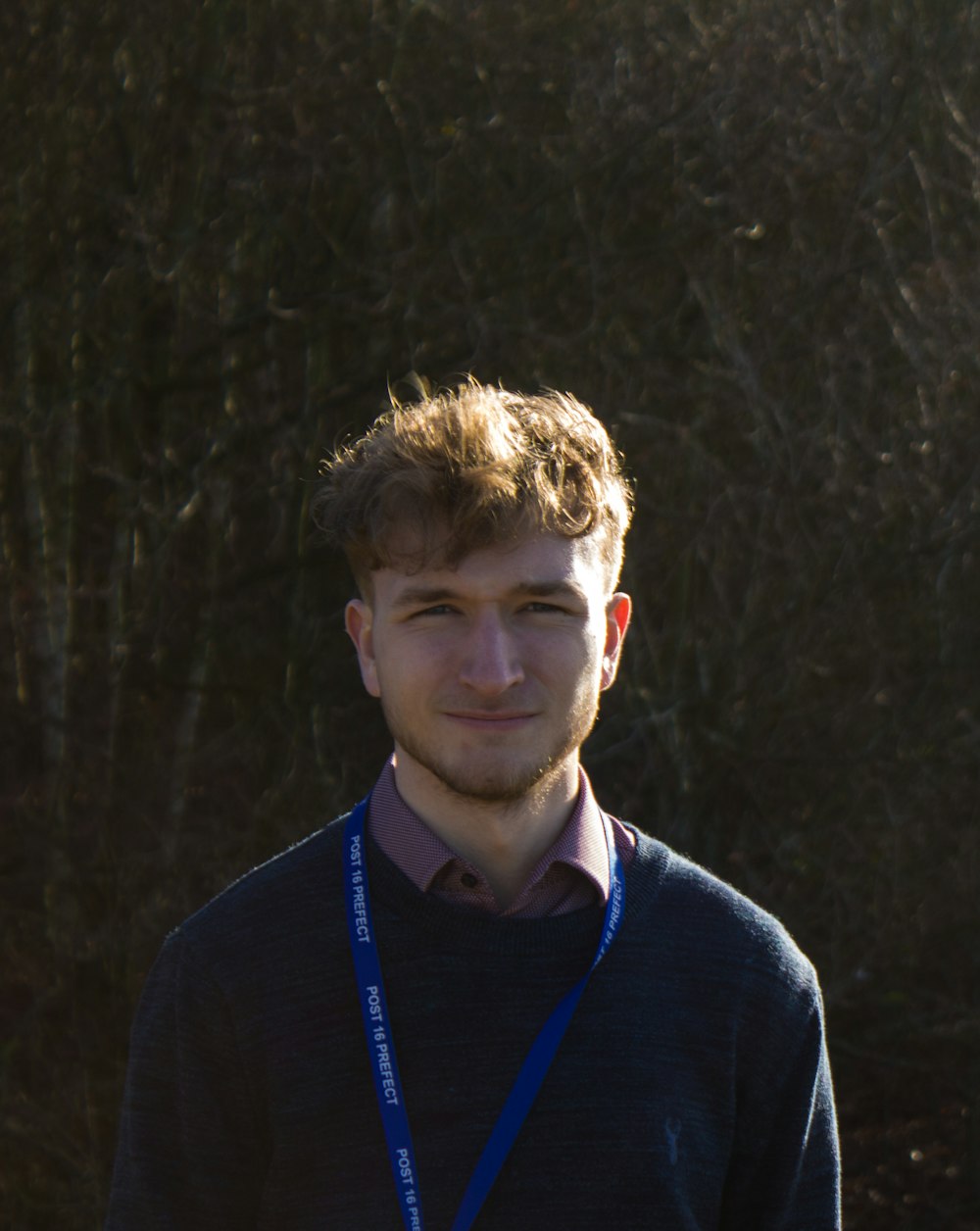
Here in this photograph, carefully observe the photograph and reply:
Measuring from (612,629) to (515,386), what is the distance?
2556mm

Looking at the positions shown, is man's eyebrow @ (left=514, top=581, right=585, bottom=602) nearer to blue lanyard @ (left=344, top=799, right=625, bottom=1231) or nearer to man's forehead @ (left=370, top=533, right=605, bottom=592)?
man's forehead @ (left=370, top=533, right=605, bottom=592)

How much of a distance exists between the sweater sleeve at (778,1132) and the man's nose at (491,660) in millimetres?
581

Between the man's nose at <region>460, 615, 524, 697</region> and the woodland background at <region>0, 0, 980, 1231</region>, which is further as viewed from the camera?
the woodland background at <region>0, 0, 980, 1231</region>

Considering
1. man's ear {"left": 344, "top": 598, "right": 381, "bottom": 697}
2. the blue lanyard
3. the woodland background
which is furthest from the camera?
the woodland background

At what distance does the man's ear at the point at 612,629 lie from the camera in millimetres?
2323

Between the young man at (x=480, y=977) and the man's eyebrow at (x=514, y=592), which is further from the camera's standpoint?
the man's eyebrow at (x=514, y=592)

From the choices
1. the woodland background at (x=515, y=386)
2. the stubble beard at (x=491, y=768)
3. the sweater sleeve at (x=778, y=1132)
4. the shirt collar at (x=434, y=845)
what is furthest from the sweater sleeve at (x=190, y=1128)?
the woodland background at (x=515, y=386)

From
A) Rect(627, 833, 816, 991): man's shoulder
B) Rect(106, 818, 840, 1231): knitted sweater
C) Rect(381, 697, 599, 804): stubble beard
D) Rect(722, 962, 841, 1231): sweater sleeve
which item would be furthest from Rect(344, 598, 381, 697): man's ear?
Rect(722, 962, 841, 1231): sweater sleeve

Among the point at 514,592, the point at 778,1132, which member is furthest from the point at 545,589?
the point at 778,1132

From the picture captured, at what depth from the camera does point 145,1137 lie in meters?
2.03

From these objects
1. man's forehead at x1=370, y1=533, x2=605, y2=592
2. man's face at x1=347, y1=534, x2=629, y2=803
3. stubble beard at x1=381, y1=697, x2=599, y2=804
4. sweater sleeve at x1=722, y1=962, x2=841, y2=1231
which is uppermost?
man's forehead at x1=370, y1=533, x2=605, y2=592

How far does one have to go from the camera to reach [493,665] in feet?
6.85

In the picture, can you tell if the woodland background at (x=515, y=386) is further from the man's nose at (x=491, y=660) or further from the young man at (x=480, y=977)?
the man's nose at (x=491, y=660)

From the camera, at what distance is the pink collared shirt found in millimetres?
2125
